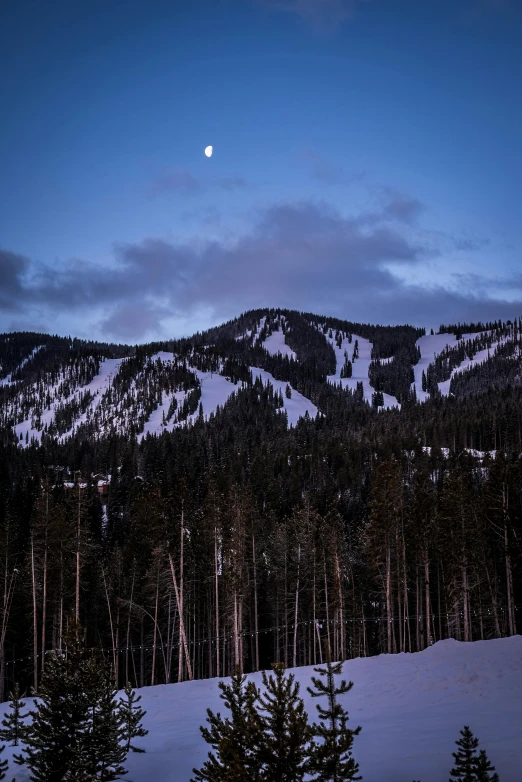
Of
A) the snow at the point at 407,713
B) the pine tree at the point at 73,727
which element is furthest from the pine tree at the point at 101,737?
the snow at the point at 407,713

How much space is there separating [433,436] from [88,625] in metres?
98.2

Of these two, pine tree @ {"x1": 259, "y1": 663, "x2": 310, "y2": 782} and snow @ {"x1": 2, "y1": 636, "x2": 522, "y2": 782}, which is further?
snow @ {"x1": 2, "y1": 636, "x2": 522, "y2": 782}

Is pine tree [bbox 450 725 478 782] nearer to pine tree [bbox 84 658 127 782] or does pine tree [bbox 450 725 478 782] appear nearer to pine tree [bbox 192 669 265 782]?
pine tree [bbox 192 669 265 782]

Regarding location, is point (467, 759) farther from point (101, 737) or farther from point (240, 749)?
point (101, 737)

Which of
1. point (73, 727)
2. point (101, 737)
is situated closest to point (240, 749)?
point (101, 737)

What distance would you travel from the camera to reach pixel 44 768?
14.6 m

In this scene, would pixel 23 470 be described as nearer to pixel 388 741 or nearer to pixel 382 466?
pixel 382 466

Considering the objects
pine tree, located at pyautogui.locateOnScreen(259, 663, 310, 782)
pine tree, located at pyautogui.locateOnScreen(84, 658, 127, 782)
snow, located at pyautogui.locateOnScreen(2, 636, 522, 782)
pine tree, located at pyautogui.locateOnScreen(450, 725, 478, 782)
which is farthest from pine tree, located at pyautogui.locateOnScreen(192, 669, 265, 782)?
snow, located at pyautogui.locateOnScreen(2, 636, 522, 782)

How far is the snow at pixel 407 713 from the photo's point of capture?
14867 mm

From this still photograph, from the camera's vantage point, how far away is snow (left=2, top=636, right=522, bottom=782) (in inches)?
585

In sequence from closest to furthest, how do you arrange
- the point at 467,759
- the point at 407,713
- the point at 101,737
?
the point at 467,759, the point at 101,737, the point at 407,713

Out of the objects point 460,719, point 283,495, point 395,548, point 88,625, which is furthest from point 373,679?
point 283,495

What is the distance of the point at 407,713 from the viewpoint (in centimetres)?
2072

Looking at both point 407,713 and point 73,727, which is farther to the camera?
point 407,713
